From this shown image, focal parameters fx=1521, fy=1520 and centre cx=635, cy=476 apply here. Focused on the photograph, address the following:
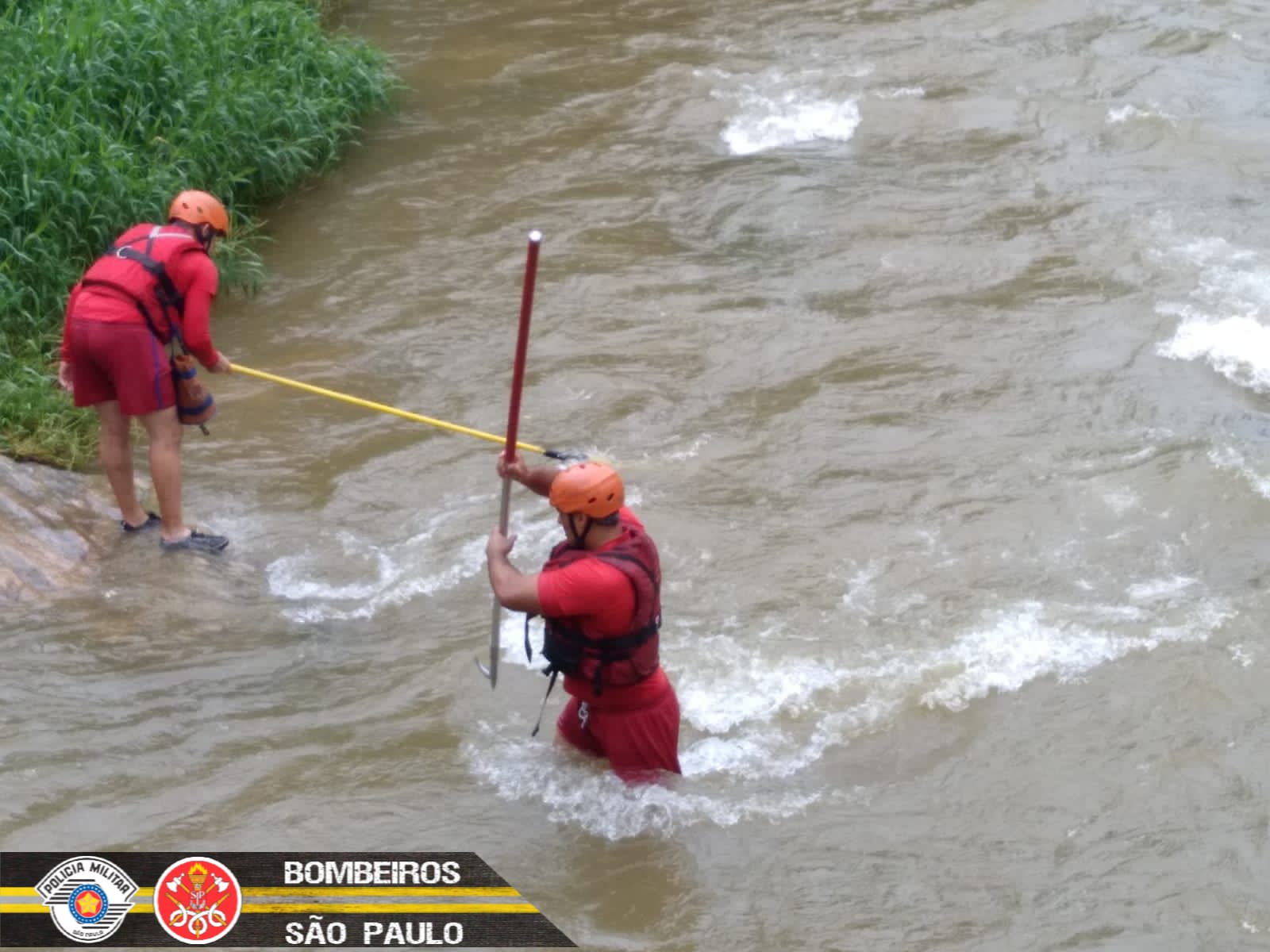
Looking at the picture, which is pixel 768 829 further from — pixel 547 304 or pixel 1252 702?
pixel 547 304

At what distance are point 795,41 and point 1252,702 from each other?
783cm

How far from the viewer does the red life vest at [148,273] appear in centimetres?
541

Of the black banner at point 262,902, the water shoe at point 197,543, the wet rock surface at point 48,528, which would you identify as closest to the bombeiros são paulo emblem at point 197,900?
the black banner at point 262,902

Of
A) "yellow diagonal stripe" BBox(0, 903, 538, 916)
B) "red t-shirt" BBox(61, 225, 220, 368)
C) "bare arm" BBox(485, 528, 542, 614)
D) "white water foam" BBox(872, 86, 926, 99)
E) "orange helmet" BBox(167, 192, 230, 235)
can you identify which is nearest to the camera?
"yellow diagonal stripe" BBox(0, 903, 538, 916)

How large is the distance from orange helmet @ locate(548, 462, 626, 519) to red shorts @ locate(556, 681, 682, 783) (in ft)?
2.11

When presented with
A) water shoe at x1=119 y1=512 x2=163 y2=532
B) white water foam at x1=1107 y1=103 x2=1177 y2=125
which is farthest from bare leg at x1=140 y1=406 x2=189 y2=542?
white water foam at x1=1107 y1=103 x2=1177 y2=125

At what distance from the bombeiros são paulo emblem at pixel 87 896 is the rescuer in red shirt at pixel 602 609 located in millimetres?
1297

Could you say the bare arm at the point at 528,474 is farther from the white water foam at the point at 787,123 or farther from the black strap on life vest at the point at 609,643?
the white water foam at the point at 787,123

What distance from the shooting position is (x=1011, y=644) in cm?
545

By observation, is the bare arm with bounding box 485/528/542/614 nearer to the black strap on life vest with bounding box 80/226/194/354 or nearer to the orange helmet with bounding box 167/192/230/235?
the black strap on life vest with bounding box 80/226/194/354

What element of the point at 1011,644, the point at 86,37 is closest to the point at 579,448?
the point at 1011,644

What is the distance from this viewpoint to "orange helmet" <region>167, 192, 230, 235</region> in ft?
18.1

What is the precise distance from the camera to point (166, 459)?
568cm

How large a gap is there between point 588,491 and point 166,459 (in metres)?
2.24
